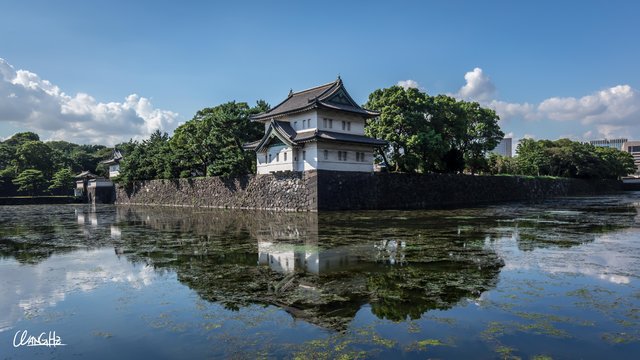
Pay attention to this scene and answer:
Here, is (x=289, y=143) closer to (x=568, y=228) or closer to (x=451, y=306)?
(x=568, y=228)

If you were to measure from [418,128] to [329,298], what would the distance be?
2900 cm

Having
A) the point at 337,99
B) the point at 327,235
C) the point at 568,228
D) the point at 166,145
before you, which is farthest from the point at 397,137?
the point at 166,145

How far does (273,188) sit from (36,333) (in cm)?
2591

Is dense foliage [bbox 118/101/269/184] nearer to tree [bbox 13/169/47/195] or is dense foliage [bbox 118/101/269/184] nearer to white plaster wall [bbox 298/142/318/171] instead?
white plaster wall [bbox 298/142/318/171]

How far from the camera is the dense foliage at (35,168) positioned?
53.5m

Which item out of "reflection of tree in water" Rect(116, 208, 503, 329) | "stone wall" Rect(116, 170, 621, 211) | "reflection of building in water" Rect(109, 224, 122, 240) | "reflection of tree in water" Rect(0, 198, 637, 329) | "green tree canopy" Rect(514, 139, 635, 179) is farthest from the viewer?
"green tree canopy" Rect(514, 139, 635, 179)

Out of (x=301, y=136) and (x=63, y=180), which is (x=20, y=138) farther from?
(x=301, y=136)

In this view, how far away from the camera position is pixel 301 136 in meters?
30.9

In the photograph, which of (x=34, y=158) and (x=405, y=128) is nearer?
(x=405, y=128)

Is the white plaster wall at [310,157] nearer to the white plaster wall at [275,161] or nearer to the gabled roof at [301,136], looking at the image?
the gabled roof at [301,136]

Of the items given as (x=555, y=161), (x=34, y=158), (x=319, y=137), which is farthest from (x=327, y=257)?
(x=555, y=161)

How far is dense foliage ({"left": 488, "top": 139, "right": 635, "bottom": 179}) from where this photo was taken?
6212 cm

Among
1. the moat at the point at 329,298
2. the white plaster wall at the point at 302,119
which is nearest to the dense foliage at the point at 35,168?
the white plaster wall at the point at 302,119
